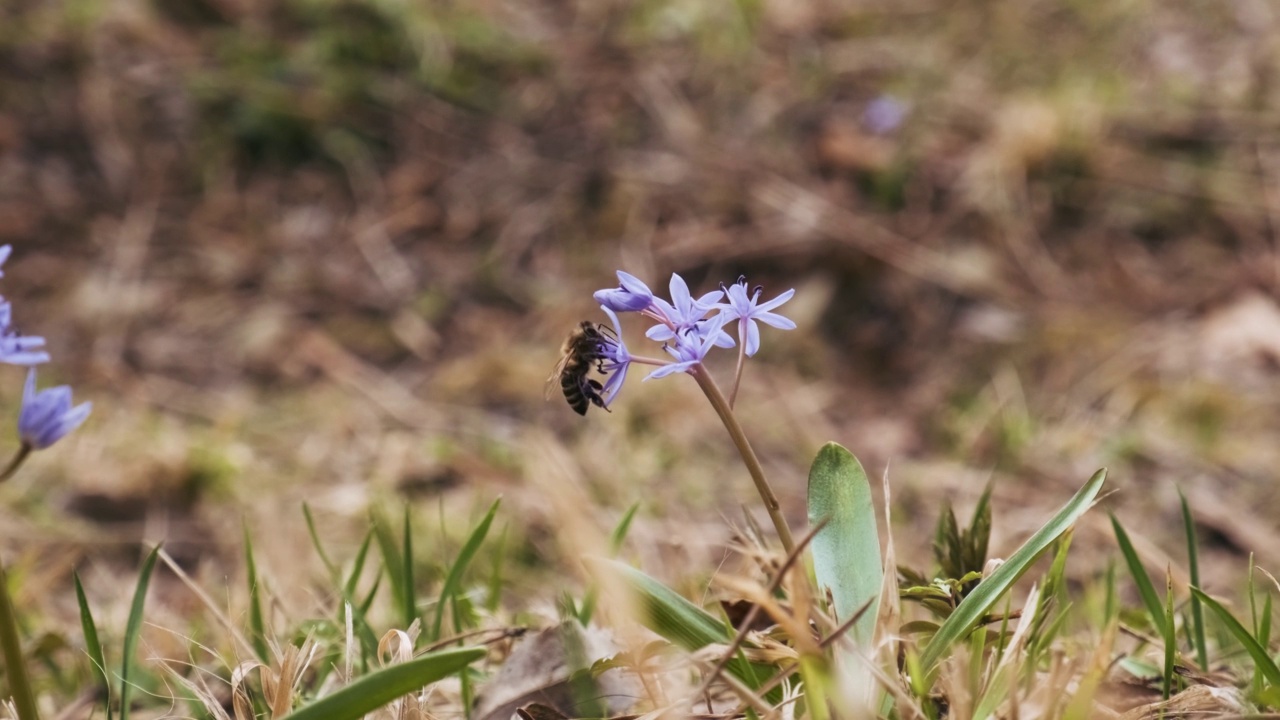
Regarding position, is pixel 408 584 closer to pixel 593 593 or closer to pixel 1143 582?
pixel 593 593

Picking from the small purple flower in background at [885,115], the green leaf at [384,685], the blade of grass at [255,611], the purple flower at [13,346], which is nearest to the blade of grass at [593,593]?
the blade of grass at [255,611]

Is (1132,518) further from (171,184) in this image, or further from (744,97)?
(171,184)

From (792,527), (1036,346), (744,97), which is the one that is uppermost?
(744,97)

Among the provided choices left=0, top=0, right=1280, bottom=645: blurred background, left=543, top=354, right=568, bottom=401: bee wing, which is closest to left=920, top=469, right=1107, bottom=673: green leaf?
left=543, top=354, right=568, bottom=401: bee wing

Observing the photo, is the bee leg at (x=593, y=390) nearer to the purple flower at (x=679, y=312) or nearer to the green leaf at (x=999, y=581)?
the purple flower at (x=679, y=312)

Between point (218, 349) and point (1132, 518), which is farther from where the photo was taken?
point (218, 349)

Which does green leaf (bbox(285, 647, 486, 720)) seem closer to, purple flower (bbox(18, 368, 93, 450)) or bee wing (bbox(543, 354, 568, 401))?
purple flower (bbox(18, 368, 93, 450))

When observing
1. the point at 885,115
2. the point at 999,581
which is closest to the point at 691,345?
the point at 999,581

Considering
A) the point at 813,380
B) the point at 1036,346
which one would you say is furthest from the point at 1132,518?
the point at 813,380

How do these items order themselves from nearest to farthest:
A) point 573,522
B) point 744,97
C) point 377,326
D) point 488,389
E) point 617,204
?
point 573,522 < point 488,389 < point 377,326 < point 617,204 < point 744,97
